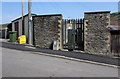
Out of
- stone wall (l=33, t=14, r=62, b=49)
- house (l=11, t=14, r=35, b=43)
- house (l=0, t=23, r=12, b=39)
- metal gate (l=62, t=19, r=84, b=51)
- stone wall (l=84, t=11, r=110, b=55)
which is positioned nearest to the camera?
stone wall (l=84, t=11, r=110, b=55)

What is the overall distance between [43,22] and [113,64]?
628cm

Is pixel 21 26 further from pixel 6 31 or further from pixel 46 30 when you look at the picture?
pixel 46 30

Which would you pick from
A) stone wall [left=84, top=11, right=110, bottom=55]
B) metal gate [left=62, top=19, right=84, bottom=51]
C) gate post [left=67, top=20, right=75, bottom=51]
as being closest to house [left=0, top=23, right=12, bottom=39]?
metal gate [left=62, top=19, right=84, bottom=51]

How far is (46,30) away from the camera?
11195 mm

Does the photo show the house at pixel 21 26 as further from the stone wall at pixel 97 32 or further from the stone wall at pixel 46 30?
the stone wall at pixel 97 32

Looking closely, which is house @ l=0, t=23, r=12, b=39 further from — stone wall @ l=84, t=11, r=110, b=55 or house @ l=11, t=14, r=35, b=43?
stone wall @ l=84, t=11, r=110, b=55

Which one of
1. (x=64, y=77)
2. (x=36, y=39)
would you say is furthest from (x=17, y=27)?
(x=64, y=77)

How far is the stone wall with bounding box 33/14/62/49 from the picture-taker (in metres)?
10.7

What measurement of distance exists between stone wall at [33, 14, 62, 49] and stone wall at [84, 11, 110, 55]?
2.18m

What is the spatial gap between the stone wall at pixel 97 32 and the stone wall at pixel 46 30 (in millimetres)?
2183

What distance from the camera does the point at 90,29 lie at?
9430 millimetres

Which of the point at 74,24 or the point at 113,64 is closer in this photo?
the point at 113,64

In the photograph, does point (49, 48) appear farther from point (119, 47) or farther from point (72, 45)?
point (119, 47)

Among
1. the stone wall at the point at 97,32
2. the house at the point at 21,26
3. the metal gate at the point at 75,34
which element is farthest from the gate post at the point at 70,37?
the house at the point at 21,26
